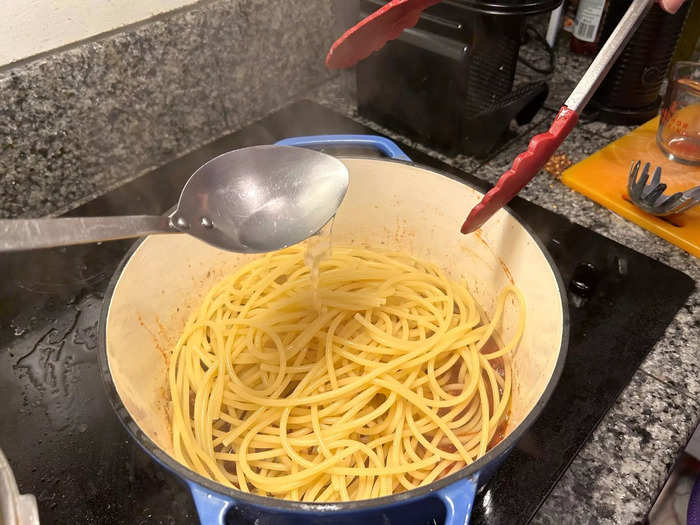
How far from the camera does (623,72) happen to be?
1.31 metres

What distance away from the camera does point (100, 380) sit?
0.90 meters

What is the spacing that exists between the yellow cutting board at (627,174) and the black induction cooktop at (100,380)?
124mm

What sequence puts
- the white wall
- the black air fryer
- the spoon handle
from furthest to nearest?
the black air fryer
the white wall
the spoon handle

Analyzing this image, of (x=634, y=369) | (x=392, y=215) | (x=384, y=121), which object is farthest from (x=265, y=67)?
(x=634, y=369)

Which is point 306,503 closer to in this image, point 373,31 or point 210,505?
point 210,505

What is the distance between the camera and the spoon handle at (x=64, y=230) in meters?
0.50

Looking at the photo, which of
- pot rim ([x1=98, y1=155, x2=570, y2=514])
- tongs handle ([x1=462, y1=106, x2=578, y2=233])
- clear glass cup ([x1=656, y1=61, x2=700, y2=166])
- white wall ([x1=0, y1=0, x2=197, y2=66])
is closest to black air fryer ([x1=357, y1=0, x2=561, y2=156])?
clear glass cup ([x1=656, y1=61, x2=700, y2=166])

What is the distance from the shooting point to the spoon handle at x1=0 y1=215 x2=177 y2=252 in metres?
0.50

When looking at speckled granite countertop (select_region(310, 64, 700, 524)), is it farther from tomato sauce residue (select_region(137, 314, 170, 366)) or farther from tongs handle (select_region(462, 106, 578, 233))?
tomato sauce residue (select_region(137, 314, 170, 366))

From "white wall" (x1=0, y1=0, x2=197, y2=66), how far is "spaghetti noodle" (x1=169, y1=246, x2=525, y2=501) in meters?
0.57

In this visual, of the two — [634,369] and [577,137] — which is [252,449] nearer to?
[634,369]

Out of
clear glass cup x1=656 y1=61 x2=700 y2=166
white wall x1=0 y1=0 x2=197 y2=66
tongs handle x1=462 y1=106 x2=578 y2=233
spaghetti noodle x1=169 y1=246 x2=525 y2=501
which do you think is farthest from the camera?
clear glass cup x1=656 y1=61 x2=700 y2=166

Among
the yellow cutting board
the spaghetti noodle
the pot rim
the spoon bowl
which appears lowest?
the spaghetti noodle

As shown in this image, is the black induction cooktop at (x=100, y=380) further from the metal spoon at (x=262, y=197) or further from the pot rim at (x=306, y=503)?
the metal spoon at (x=262, y=197)
